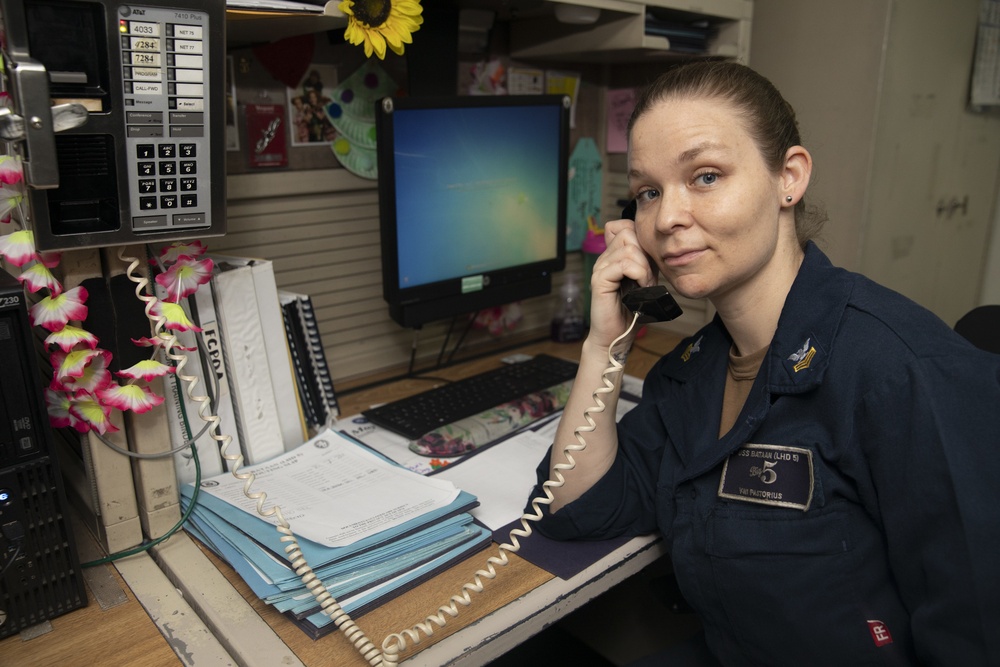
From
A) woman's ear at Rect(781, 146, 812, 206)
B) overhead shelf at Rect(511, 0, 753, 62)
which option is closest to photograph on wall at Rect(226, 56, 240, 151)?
overhead shelf at Rect(511, 0, 753, 62)

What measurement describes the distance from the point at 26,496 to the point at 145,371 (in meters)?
0.19

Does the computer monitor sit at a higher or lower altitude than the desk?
higher

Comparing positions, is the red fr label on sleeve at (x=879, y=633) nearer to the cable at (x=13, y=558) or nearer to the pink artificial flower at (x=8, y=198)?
the cable at (x=13, y=558)

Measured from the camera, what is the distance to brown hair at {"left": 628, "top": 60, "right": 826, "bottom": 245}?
36.6 inches

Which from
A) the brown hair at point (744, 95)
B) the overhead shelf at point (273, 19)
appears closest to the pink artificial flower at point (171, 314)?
the overhead shelf at point (273, 19)

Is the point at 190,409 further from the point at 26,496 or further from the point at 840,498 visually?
the point at 840,498

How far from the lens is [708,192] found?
920mm

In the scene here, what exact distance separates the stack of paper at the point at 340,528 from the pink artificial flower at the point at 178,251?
12.9 inches

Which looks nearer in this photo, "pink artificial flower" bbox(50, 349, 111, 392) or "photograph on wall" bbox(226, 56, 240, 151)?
"pink artificial flower" bbox(50, 349, 111, 392)

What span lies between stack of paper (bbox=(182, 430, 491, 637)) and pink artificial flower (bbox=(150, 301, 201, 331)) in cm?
25

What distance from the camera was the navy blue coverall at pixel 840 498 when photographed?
0.76m

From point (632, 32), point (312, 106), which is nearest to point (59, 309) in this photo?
point (312, 106)

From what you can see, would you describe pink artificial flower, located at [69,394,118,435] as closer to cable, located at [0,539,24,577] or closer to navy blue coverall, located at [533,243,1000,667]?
cable, located at [0,539,24,577]

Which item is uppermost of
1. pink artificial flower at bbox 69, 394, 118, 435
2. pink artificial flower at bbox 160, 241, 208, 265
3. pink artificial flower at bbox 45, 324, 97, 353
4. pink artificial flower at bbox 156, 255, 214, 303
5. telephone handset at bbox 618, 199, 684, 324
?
pink artificial flower at bbox 160, 241, 208, 265
